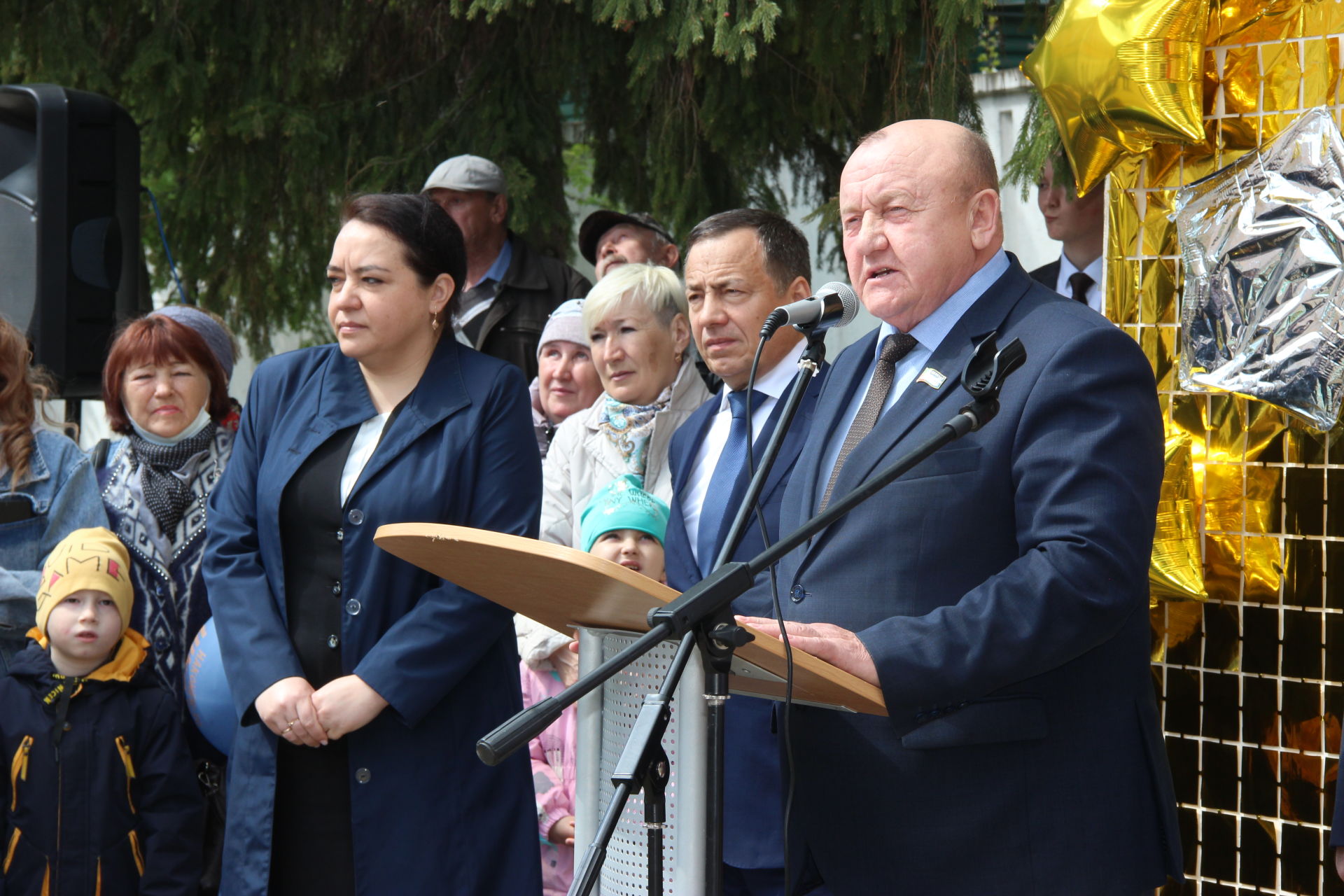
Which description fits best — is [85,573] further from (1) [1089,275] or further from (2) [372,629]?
(1) [1089,275]

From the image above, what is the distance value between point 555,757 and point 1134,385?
6.94ft

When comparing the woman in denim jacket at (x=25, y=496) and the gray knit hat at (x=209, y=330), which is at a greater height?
the gray knit hat at (x=209, y=330)

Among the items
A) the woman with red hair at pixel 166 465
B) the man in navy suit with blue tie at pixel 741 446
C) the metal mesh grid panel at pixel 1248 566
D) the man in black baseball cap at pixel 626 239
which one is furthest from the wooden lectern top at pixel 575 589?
the man in black baseball cap at pixel 626 239

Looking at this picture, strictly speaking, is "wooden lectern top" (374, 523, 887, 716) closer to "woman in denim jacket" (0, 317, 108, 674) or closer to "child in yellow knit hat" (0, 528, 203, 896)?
→ "child in yellow knit hat" (0, 528, 203, 896)

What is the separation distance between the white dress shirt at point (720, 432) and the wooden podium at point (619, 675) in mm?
919

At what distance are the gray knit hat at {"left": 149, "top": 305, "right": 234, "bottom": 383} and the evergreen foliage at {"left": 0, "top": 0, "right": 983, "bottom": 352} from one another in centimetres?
120

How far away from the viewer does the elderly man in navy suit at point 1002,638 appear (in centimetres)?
220

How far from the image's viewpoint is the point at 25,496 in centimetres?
409

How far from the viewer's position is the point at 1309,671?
3127mm

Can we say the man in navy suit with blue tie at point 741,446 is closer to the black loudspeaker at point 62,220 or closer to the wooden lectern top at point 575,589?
the wooden lectern top at point 575,589

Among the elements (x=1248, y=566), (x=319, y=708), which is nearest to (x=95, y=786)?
(x=319, y=708)

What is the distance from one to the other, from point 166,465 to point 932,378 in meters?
2.64

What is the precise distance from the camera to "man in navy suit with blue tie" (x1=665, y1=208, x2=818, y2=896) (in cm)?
303

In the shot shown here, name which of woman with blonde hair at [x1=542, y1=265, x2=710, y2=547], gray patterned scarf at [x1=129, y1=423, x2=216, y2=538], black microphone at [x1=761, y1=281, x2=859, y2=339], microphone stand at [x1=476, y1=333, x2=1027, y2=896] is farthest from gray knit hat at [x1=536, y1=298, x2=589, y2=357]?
microphone stand at [x1=476, y1=333, x2=1027, y2=896]
